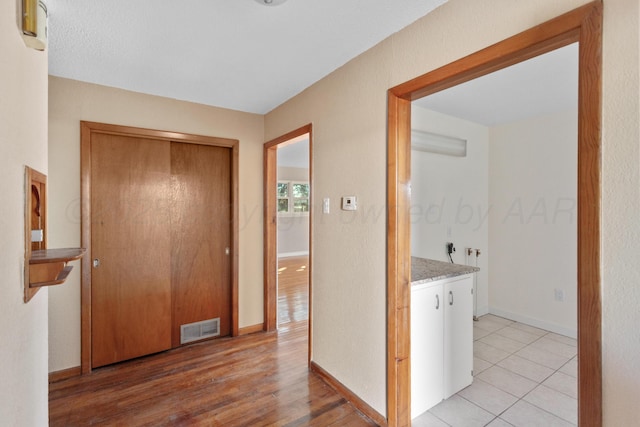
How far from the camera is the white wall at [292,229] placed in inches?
314

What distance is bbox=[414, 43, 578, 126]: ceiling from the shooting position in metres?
2.21

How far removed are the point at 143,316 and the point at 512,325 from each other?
3993mm

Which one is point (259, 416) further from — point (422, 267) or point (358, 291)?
point (422, 267)

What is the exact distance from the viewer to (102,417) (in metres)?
1.97

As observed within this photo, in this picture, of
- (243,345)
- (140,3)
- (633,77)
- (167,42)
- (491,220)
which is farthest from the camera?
(491,220)

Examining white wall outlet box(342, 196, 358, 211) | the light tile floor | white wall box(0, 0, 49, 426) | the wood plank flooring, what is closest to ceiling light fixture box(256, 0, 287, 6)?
white wall box(0, 0, 49, 426)

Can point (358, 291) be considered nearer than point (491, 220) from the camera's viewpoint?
Yes

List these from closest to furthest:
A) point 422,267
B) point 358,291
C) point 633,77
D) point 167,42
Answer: point 633,77, point 167,42, point 358,291, point 422,267

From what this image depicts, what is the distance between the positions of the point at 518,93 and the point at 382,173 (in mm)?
1859

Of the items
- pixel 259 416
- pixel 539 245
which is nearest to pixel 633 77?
pixel 259 416

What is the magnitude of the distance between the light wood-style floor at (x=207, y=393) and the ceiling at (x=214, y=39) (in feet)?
7.88

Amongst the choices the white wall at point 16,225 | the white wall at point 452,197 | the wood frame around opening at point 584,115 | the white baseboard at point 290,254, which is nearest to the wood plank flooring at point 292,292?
the white baseboard at point 290,254

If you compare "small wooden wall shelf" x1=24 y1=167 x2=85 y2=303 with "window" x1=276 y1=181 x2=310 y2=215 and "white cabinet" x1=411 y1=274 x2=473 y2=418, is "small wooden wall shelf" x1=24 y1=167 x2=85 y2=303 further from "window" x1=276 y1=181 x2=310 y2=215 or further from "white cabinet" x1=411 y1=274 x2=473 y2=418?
"window" x1=276 y1=181 x2=310 y2=215

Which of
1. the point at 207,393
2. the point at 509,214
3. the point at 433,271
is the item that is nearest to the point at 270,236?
the point at 207,393
